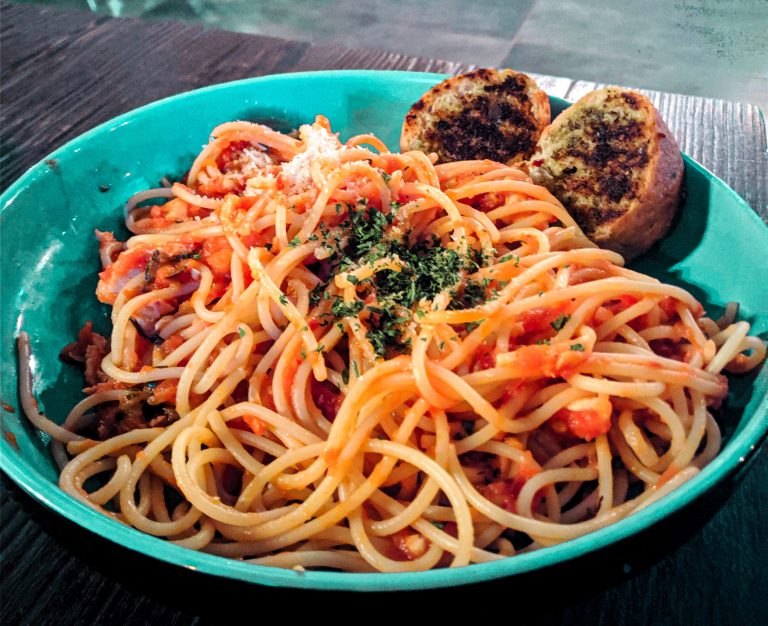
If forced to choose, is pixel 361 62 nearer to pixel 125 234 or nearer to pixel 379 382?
pixel 125 234

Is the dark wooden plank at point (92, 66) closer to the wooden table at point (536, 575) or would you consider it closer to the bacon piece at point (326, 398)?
the wooden table at point (536, 575)

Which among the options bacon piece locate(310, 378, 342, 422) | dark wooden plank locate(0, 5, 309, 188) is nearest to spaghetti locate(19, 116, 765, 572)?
bacon piece locate(310, 378, 342, 422)

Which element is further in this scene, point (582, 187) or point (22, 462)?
point (582, 187)

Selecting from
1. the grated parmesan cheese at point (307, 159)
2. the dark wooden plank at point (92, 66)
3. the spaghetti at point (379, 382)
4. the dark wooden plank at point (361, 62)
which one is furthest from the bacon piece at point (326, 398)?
the dark wooden plank at point (361, 62)

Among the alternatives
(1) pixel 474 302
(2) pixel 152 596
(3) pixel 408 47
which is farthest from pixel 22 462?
(3) pixel 408 47

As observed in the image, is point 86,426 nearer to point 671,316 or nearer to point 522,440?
point 522,440

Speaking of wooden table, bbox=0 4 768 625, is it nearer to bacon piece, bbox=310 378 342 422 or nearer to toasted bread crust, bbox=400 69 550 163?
bacon piece, bbox=310 378 342 422
